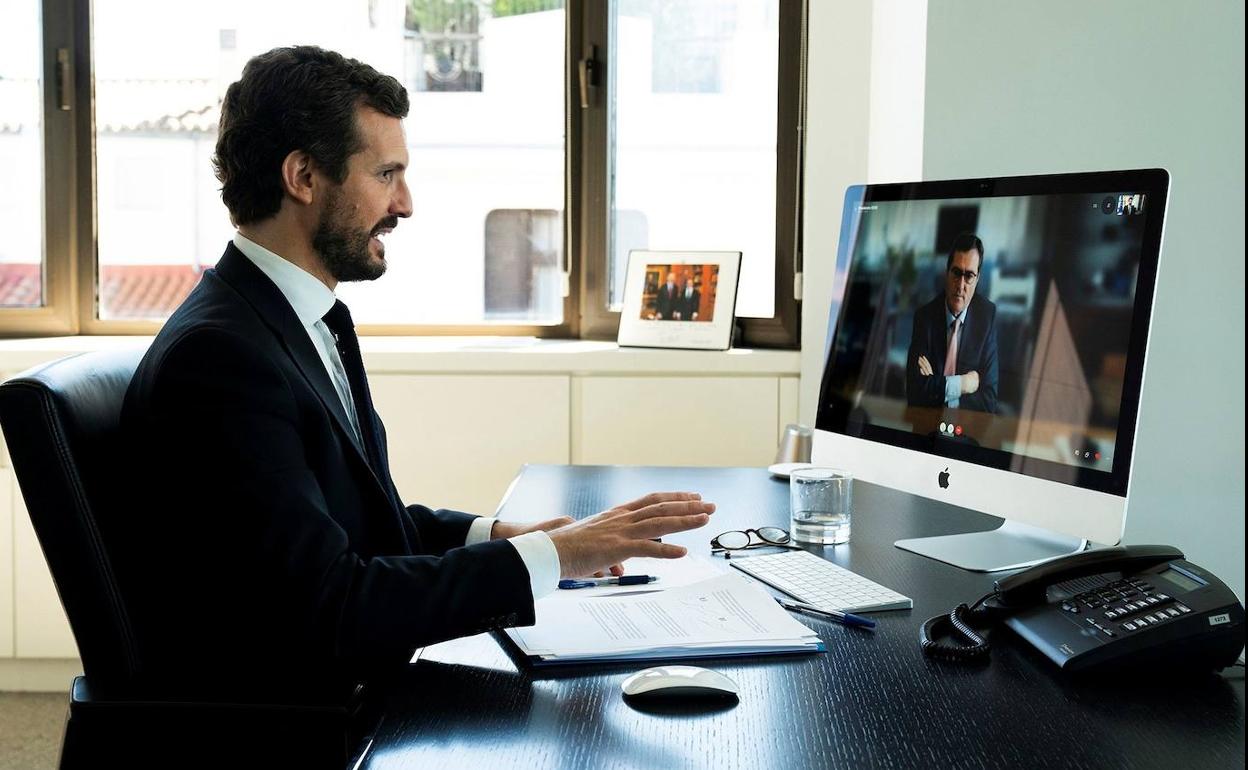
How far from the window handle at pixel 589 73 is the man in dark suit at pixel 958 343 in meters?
1.96

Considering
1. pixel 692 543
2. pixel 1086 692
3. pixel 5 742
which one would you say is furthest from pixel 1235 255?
pixel 5 742

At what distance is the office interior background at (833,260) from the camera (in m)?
2.32

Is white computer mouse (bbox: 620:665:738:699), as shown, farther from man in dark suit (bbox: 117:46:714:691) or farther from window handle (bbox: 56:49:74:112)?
window handle (bbox: 56:49:74:112)

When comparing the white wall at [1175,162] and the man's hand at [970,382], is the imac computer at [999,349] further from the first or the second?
the white wall at [1175,162]

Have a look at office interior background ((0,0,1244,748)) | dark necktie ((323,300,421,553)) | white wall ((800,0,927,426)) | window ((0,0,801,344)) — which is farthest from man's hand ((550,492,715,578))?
window ((0,0,801,344))

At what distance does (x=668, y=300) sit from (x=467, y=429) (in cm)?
64

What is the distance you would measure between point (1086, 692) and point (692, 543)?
667mm

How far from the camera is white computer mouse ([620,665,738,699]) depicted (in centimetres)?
111

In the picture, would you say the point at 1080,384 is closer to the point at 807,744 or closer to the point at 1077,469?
the point at 1077,469

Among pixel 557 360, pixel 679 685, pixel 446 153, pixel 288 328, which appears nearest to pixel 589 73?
pixel 446 153

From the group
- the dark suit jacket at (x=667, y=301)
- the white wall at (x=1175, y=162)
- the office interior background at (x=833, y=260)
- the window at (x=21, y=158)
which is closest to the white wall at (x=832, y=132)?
the office interior background at (x=833, y=260)

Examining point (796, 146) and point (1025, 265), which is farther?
point (796, 146)

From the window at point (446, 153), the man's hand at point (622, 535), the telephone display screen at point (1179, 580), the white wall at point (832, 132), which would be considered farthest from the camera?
the window at point (446, 153)

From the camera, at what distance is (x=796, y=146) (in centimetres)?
336
